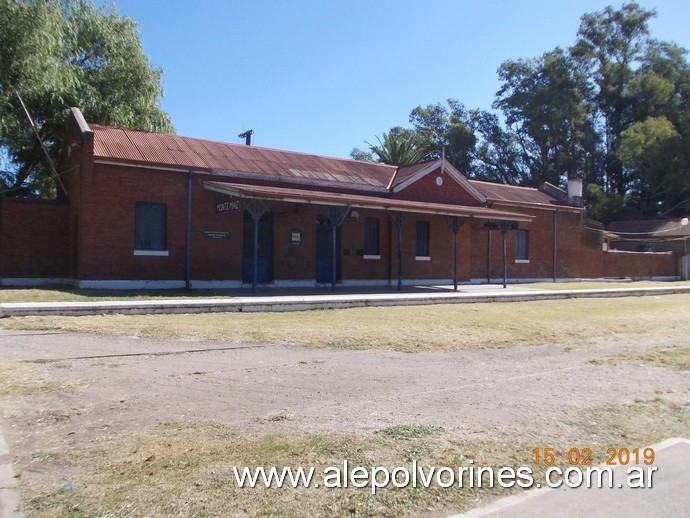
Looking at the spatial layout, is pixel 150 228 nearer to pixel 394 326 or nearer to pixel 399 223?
pixel 399 223

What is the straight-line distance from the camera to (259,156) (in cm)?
2308

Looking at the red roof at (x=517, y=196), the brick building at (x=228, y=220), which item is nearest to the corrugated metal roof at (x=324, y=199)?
the brick building at (x=228, y=220)

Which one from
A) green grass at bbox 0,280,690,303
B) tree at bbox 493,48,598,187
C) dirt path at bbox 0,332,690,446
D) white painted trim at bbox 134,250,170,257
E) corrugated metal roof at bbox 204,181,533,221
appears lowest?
dirt path at bbox 0,332,690,446

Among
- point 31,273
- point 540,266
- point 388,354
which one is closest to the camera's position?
point 388,354

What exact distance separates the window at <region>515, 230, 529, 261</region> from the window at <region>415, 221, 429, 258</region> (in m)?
6.51

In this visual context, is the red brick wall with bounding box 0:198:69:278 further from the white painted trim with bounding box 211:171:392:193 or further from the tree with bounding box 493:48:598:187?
the tree with bounding box 493:48:598:187

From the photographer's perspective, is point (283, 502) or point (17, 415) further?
point (17, 415)

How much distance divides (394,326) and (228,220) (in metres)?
9.67

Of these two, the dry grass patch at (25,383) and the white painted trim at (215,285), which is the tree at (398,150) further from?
the dry grass patch at (25,383)

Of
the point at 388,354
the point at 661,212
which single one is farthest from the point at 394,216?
the point at 661,212

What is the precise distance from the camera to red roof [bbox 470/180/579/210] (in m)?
29.7

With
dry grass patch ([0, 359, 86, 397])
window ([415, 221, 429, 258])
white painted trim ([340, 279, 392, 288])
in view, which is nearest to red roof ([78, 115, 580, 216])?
window ([415, 221, 429, 258])

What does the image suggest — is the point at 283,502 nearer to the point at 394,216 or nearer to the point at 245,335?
the point at 245,335

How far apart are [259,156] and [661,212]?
39381mm
